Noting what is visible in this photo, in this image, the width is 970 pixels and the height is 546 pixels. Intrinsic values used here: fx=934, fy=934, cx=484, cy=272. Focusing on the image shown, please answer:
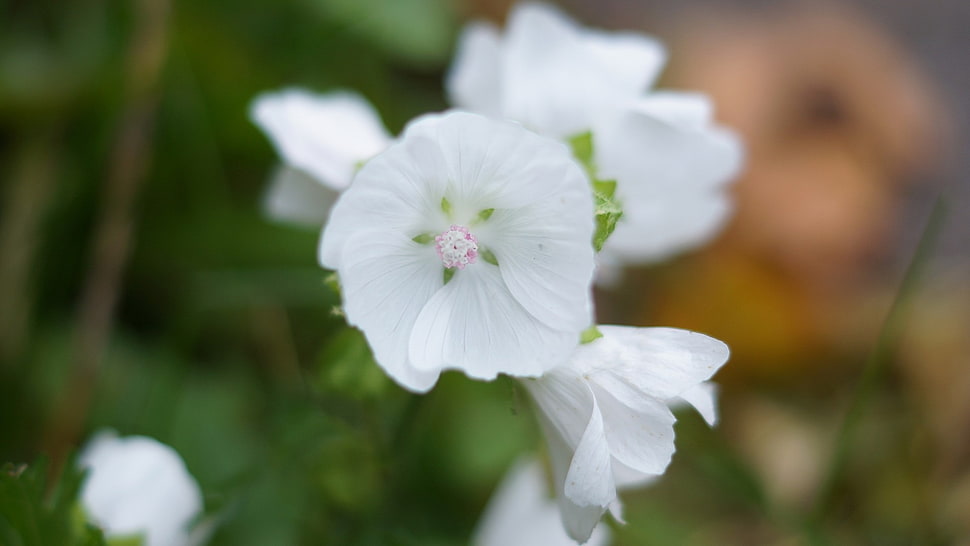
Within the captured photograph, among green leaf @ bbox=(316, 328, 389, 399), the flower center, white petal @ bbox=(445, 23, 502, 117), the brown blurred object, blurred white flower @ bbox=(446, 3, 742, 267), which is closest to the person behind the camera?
the flower center

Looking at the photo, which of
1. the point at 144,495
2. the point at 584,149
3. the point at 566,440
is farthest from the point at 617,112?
the point at 144,495

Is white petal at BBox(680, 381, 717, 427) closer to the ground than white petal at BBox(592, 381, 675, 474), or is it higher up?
higher up

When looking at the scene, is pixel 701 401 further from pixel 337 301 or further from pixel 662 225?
pixel 337 301

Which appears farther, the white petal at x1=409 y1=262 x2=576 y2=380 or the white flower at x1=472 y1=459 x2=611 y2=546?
the white flower at x1=472 y1=459 x2=611 y2=546

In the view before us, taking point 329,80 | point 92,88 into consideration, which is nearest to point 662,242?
point 329,80

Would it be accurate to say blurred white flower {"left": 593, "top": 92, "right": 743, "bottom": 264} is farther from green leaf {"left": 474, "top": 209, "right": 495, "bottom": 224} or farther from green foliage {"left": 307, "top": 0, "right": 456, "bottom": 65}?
green foliage {"left": 307, "top": 0, "right": 456, "bottom": 65}

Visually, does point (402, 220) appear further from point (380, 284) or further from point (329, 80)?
point (329, 80)

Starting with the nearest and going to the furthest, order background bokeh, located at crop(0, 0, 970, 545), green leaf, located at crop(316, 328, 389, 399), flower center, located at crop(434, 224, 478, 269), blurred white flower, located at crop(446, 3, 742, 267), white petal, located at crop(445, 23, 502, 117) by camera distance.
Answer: flower center, located at crop(434, 224, 478, 269) < green leaf, located at crop(316, 328, 389, 399) < blurred white flower, located at crop(446, 3, 742, 267) < white petal, located at crop(445, 23, 502, 117) < background bokeh, located at crop(0, 0, 970, 545)

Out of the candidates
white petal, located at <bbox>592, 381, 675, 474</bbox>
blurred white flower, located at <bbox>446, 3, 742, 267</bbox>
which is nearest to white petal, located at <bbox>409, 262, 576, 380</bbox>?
white petal, located at <bbox>592, 381, 675, 474</bbox>
